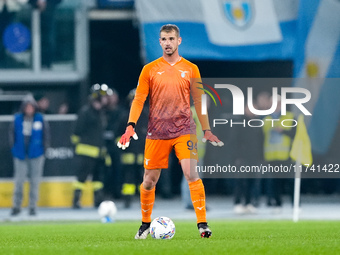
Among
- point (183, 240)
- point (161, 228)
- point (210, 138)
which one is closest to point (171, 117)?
point (210, 138)

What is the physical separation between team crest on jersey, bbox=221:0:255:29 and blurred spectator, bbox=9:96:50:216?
13.4ft

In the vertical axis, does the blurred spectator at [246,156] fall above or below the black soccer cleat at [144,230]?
above

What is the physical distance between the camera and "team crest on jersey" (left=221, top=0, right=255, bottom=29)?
16.4 m

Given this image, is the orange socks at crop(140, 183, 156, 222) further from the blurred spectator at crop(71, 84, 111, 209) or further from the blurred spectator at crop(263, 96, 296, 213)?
the blurred spectator at crop(71, 84, 111, 209)

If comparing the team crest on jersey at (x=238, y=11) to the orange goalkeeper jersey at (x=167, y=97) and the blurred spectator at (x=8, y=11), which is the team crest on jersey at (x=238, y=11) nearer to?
the blurred spectator at (x=8, y=11)

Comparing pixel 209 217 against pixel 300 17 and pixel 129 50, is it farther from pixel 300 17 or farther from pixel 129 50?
pixel 129 50

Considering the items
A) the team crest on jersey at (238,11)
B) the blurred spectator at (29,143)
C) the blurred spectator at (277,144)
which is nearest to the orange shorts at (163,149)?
the blurred spectator at (277,144)

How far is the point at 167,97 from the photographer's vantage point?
853cm

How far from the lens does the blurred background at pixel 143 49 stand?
1644cm

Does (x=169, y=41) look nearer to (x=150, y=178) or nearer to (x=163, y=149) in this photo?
(x=163, y=149)

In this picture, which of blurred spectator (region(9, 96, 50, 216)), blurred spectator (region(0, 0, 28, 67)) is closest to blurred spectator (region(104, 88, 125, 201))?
blurred spectator (region(9, 96, 50, 216))

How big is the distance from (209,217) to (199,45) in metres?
3.73

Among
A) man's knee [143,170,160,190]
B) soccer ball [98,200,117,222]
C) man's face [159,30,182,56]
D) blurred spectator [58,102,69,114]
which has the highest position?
man's face [159,30,182,56]

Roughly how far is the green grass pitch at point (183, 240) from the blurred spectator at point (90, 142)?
12.5 ft
